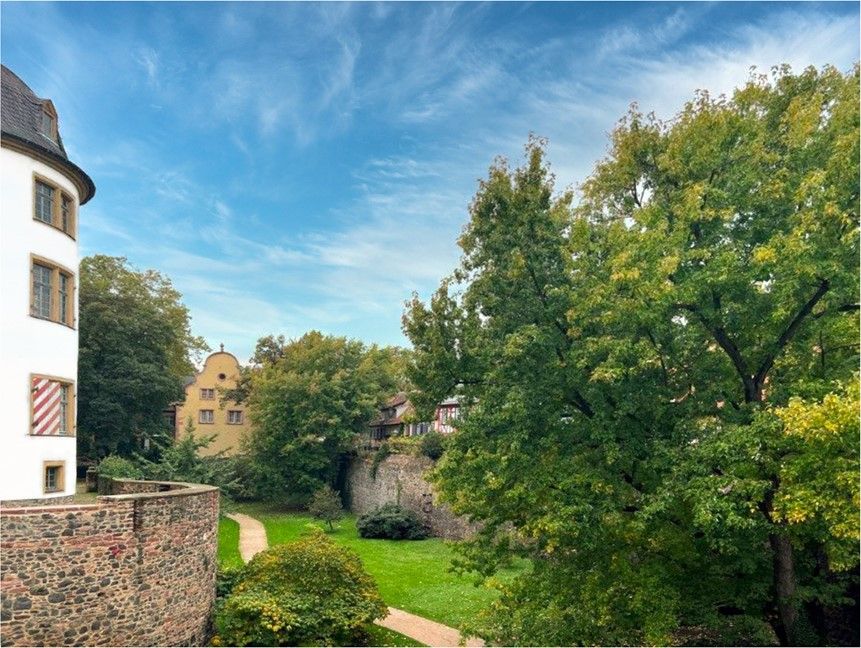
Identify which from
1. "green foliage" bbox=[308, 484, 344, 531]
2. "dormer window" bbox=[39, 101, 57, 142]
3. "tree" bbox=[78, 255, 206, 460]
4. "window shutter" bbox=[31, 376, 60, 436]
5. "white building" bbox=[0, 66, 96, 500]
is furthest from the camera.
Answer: "tree" bbox=[78, 255, 206, 460]

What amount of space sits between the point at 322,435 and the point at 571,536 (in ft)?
104

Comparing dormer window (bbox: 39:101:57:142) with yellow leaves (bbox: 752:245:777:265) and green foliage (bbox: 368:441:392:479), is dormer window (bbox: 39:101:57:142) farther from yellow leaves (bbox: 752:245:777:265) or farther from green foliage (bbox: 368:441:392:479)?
green foliage (bbox: 368:441:392:479)

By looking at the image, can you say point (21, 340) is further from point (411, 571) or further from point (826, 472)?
point (826, 472)

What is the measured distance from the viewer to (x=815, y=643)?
12.2 meters

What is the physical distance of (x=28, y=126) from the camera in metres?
17.2

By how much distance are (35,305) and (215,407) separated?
1419 inches

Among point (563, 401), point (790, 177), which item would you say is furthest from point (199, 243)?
point (790, 177)

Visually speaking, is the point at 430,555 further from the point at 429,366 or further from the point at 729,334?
the point at 729,334

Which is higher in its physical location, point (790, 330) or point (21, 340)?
point (21, 340)

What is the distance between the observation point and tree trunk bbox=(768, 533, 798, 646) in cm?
1191

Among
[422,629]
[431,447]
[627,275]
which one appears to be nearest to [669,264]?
[627,275]

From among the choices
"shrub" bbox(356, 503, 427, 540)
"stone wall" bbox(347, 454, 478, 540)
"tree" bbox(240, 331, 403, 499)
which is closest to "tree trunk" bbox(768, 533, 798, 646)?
"stone wall" bbox(347, 454, 478, 540)

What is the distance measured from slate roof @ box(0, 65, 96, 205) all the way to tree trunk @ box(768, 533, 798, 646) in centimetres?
1877

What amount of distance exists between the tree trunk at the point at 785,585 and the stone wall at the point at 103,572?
12236 millimetres
